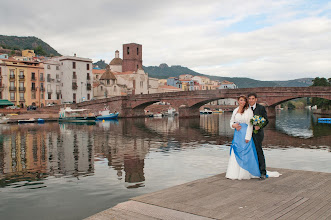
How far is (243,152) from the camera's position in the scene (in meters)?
8.97

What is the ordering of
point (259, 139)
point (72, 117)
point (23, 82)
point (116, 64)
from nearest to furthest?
point (259, 139)
point (72, 117)
point (23, 82)
point (116, 64)

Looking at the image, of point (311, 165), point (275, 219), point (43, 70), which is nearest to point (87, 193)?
point (275, 219)

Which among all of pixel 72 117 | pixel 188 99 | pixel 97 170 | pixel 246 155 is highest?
pixel 188 99

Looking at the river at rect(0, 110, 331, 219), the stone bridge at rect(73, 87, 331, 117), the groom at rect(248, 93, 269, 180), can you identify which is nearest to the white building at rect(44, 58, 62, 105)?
the stone bridge at rect(73, 87, 331, 117)

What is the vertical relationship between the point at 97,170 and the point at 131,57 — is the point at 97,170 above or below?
below

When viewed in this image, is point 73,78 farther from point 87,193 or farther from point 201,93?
point 87,193

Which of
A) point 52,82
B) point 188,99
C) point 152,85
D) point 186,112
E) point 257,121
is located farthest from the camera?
point 152,85

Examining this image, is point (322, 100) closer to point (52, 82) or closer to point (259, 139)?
point (52, 82)

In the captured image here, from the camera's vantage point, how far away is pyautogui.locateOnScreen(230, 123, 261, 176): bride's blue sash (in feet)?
29.3

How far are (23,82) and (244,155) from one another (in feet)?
215

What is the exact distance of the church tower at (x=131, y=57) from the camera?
103 m

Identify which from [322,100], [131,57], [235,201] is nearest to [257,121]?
[235,201]

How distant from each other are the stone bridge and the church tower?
32.7 meters

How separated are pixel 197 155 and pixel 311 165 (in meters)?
5.83
